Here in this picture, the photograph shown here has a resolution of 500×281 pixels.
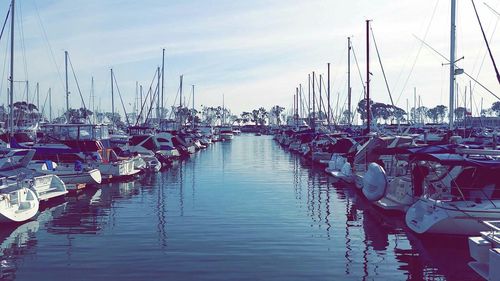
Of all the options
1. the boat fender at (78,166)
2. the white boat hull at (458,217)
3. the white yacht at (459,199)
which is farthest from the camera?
the boat fender at (78,166)

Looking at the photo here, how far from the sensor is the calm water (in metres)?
13.0

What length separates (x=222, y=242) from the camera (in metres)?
16.0

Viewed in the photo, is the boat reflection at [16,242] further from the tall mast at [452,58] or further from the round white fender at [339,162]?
the round white fender at [339,162]

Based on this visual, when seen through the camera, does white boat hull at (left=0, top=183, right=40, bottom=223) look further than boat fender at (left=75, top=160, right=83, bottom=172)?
No

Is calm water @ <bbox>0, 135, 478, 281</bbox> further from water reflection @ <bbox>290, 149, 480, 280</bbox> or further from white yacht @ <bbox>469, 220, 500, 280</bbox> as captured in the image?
white yacht @ <bbox>469, 220, 500, 280</bbox>

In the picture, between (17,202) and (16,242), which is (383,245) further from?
(17,202)

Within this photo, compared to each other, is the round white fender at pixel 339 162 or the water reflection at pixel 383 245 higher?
the round white fender at pixel 339 162

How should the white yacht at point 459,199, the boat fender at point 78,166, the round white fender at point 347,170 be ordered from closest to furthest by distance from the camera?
the white yacht at point 459,199 < the boat fender at point 78,166 < the round white fender at point 347,170

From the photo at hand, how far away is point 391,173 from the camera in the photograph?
23.9 metres

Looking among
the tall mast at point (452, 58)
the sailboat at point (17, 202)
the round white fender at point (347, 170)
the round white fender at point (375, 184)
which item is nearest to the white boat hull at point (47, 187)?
the sailboat at point (17, 202)

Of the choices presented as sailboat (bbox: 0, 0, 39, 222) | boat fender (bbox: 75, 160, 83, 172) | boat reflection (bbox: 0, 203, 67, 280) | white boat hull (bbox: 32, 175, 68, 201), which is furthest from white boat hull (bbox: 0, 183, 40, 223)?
boat fender (bbox: 75, 160, 83, 172)

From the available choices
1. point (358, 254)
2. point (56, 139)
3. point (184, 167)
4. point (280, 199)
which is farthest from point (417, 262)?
point (184, 167)

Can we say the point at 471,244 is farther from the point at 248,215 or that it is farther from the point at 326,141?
the point at 326,141

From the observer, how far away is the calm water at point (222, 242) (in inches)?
512
